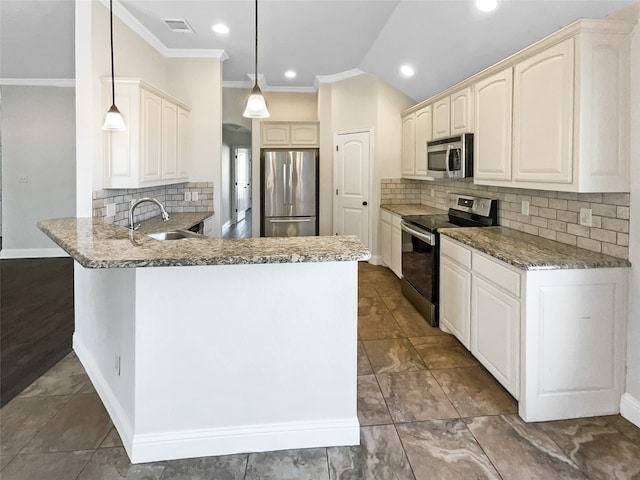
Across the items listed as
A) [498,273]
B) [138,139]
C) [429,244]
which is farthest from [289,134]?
[498,273]

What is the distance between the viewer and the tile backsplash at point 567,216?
7.55 feet

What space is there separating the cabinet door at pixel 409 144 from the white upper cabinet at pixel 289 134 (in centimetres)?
165

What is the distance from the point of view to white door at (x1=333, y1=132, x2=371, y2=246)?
6004 mm

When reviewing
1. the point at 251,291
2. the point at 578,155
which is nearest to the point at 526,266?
the point at 578,155

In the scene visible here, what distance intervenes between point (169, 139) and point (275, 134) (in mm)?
2814

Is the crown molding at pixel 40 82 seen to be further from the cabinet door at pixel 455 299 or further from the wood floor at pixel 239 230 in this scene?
the cabinet door at pixel 455 299

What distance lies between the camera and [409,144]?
A: 5355 millimetres

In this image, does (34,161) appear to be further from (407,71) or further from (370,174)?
(407,71)

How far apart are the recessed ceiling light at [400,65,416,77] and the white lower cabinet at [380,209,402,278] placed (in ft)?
5.56

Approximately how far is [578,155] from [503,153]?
2.60 feet

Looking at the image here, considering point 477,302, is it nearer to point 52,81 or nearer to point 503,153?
point 503,153

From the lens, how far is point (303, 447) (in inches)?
79.8

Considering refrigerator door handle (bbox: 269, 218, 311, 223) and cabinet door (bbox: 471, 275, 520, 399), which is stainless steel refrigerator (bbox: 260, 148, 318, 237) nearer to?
refrigerator door handle (bbox: 269, 218, 311, 223)

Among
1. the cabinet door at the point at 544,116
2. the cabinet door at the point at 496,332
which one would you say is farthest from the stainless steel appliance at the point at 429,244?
the cabinet door at the point at 544,116
